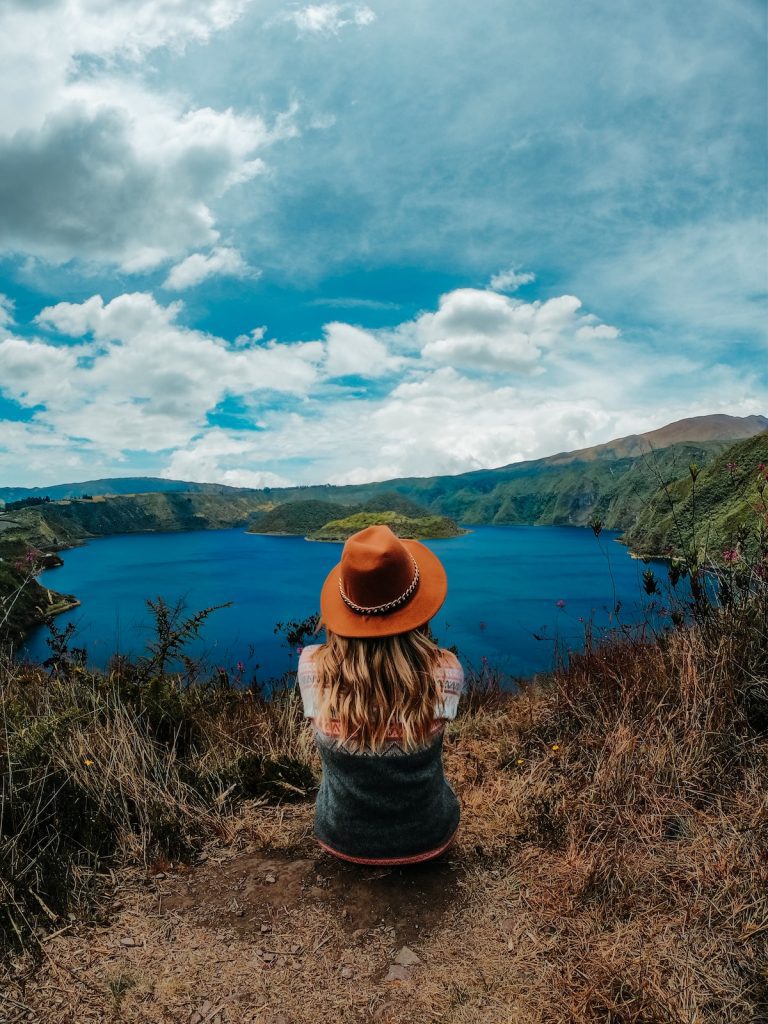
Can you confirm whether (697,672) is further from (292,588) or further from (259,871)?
(292,588)

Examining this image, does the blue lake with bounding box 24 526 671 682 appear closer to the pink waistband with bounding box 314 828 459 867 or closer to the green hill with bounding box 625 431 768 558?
the green hill with bounding box 625 431 768 558

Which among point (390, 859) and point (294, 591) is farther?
point (294, 591)

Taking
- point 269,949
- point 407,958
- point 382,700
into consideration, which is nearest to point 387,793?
point 382,700

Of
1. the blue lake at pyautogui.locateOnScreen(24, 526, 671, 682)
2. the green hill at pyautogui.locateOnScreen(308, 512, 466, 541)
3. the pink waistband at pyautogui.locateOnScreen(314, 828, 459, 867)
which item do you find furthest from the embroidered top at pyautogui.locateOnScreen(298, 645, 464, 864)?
the green hill at pyautogui.locateOnScreen(308, 512, 466, 541)

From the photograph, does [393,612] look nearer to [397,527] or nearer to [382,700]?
[382,700]

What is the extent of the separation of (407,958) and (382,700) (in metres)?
0.97

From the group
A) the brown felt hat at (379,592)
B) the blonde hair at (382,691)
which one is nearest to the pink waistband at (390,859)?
the blonde hair at (382,691)

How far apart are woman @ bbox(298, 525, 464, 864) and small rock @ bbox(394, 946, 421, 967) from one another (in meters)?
0.31

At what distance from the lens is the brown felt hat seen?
2.08m

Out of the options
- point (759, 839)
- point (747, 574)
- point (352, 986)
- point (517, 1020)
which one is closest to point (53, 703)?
point (352, 986)

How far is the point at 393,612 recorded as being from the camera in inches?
84.4

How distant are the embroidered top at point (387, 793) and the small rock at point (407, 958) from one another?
31cm

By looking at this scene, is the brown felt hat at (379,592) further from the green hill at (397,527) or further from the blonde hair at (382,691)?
the green hill at (397,527)

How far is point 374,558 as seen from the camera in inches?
81.7
